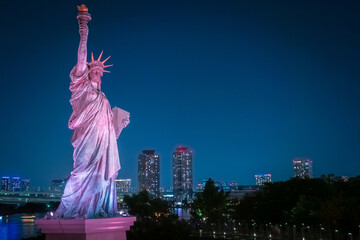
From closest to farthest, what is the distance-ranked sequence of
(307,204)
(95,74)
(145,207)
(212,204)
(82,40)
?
(82,40) → (95,74) → (307,204) → (145,207) → (212,204)

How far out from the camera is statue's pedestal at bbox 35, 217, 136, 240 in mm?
9438

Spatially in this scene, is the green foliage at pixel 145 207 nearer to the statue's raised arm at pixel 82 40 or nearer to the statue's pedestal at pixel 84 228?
the statue's pedestal at pixel 84 228

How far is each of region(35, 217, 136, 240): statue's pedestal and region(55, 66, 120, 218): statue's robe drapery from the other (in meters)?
0.47

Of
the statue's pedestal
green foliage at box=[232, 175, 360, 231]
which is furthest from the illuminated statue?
green foliage at box=[232, 175, 360, 231]

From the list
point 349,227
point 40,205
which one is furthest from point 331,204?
point 40,205

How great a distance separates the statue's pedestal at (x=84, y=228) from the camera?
31.0ft

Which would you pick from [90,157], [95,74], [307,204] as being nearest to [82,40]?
[95,74]

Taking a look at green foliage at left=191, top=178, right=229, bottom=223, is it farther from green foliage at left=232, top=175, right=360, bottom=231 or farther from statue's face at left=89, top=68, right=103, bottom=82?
statue's face at left=89, top=68, right=103, bottom=82

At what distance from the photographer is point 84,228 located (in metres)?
9.38

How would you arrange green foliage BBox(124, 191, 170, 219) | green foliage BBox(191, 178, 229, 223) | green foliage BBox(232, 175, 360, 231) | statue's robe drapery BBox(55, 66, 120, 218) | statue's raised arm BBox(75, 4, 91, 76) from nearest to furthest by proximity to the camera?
1. statue's robe drapery BBox(55, 66, 120, 218)
2. statue's raised arm BBox(75, 4, 91, 76)
3. green foliage BBox(232, 175, 360, 231)
4. green foliage BBox(124, 191, 170, 219)
5. green foliage BBox(191, 178, 229, 223)

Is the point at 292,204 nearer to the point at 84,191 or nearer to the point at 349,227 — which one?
the point at 349,227

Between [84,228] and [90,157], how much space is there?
2.06 metres

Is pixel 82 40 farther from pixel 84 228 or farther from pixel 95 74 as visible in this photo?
pixel 84 228

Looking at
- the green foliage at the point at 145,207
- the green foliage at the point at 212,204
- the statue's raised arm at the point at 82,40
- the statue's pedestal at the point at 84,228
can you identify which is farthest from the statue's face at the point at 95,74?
the green foliage at the point at 212,204
